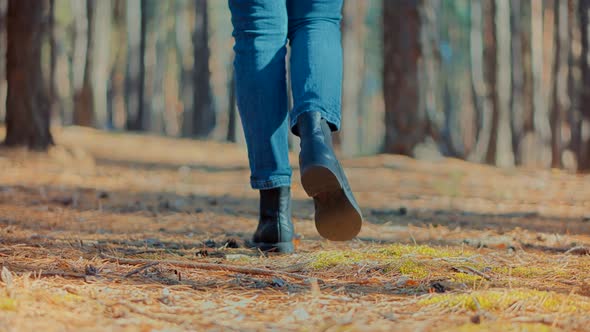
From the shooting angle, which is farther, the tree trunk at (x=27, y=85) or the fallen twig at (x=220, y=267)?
the tree trunk at (x=27, y=85)

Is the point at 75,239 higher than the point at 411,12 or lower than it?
lower

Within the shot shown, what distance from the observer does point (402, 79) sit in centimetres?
880

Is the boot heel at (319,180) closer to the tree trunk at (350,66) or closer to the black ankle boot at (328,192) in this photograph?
the black ankle boot at (328,192)

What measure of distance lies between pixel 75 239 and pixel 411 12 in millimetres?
6834

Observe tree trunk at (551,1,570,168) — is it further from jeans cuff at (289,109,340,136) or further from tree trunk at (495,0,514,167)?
jeans cuff at (289,109,340,136)

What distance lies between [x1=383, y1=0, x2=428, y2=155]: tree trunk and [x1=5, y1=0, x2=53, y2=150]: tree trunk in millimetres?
4025

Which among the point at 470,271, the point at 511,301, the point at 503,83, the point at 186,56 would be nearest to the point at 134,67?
the point at 186,56

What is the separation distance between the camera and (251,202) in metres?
5.47

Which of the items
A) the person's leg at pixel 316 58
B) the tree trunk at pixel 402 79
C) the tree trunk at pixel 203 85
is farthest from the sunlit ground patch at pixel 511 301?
the tree trunk at pixel 203 85

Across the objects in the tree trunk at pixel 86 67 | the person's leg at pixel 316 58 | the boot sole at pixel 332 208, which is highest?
the tree trunk at pixel 86 67

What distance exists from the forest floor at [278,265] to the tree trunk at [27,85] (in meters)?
1.49

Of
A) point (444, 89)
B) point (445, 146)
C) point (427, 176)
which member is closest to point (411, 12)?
point (445, 146)

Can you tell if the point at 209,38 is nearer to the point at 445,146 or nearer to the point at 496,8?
the point at 496,8

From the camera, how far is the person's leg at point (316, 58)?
2.36 m
